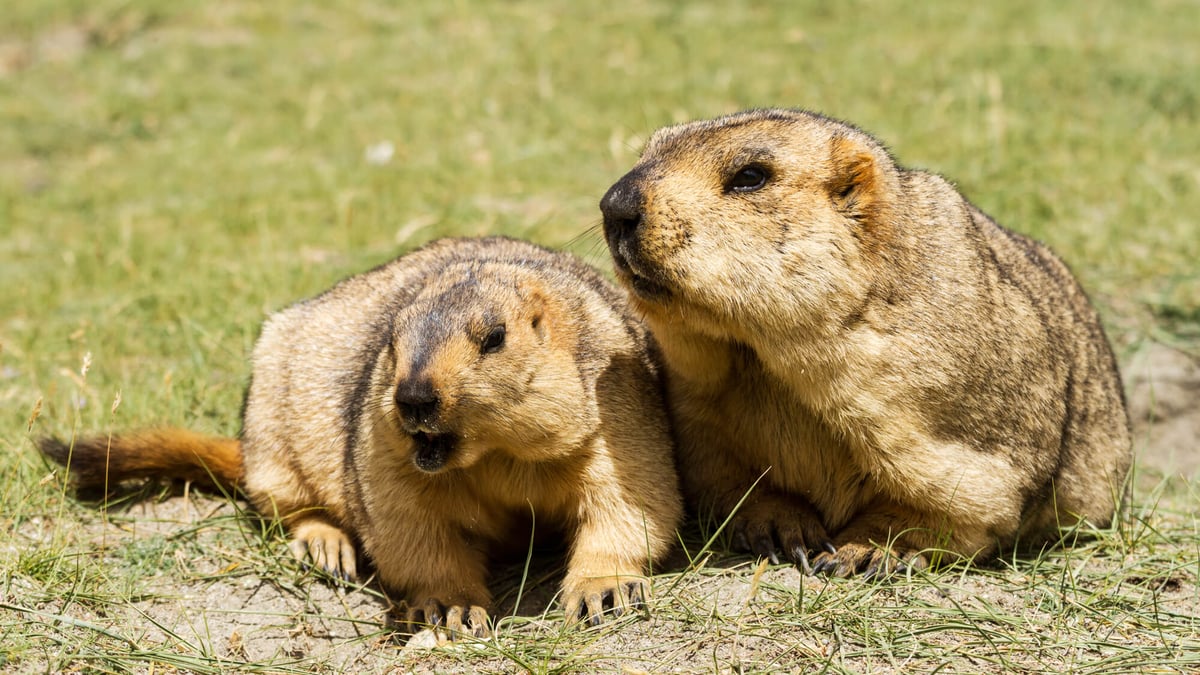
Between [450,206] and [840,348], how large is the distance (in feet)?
17.7

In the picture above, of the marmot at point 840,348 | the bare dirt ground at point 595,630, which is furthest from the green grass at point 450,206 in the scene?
the marmot at point 840,348

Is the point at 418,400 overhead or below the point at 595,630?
overhead

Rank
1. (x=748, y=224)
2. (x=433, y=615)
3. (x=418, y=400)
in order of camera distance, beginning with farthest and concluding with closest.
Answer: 1. (x=433, y=615)
2. (x=748, y=224)
3. (x=418, y=400)

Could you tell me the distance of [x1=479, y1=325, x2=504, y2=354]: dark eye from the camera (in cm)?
448

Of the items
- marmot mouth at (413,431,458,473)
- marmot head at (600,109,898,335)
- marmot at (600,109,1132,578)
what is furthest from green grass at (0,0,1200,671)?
marmot head at (600,109,898,335)

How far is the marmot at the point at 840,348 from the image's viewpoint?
169 inches

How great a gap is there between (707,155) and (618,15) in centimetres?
913

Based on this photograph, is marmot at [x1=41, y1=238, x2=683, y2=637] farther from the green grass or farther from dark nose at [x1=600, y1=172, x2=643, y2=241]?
dark nose at [x1=600, y1=172, x2=643, y2=241]

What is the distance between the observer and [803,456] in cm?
483

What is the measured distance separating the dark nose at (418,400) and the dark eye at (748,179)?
1.32 metres

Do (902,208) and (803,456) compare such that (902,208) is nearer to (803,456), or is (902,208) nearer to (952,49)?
(803,456)

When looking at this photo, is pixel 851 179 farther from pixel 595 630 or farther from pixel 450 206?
pixel 450 206

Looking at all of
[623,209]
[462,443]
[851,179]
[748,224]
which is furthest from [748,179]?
[462,443]

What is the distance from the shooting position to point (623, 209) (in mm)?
4258
